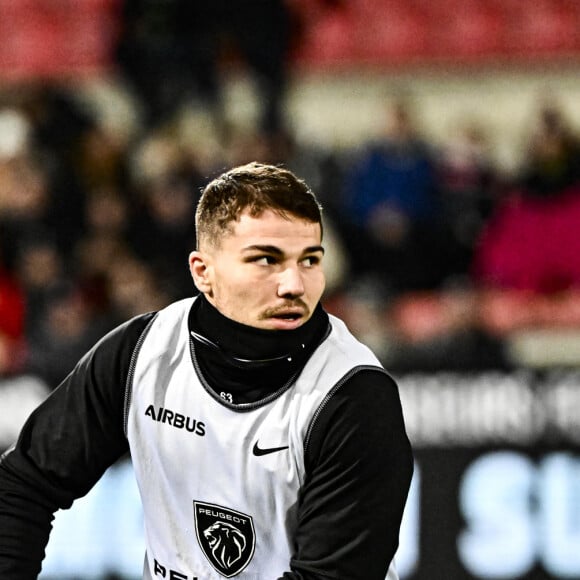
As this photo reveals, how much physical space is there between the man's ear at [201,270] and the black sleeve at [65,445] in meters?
0.24

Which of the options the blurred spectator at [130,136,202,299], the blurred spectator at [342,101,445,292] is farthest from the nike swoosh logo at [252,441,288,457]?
the blurred spectator at [342,101,445,292]

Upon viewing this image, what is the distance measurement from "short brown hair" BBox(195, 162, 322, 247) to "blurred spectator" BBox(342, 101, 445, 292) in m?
5.16

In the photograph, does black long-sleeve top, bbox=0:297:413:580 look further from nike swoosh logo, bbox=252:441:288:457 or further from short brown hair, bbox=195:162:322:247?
short brown hair, bbox=195:162:322:247

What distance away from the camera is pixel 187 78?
8930 mm

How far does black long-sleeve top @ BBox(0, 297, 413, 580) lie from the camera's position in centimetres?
276

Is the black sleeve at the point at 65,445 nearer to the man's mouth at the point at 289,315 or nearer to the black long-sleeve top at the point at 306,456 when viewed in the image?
the black long-sleeve top at the point at 306,456

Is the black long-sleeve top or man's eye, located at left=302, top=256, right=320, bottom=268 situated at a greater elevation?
man's eye, located at left=302, top=256, right=320, bottom=268

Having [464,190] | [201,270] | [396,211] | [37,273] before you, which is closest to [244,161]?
[396,211]

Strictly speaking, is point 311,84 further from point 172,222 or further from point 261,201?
point 261,201

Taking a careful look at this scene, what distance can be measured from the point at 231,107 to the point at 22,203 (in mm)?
1858

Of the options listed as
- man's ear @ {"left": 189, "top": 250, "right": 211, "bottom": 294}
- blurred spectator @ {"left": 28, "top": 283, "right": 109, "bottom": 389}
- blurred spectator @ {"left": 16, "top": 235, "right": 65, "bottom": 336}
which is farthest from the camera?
blurred spectator @ {"left": 16, "top": 235, "right": 65, "bottom": 336}

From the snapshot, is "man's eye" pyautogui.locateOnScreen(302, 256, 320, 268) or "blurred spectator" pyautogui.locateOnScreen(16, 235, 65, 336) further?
"blurred spectator" pyautogui.locateOnScreen(16, 235, 65, 336)

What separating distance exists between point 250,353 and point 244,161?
18.4 feet

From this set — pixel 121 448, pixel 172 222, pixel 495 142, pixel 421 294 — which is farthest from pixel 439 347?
pixel 495 142
